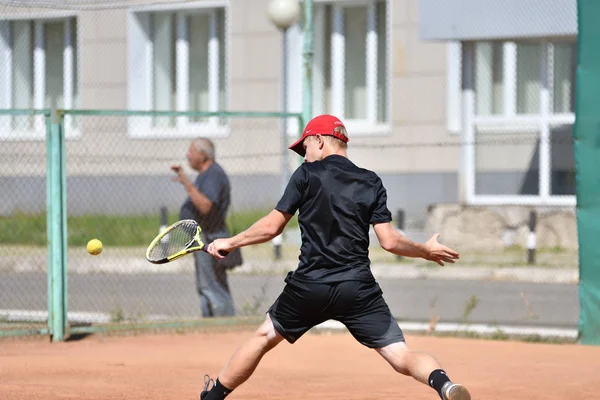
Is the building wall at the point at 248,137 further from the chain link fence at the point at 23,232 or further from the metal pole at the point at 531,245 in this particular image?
the metal pole at the point at 531,245

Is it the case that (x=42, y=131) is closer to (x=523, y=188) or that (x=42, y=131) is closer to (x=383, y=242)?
(x=523, y=188)

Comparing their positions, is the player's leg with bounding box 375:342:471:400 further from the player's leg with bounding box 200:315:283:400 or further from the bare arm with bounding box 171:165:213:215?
the bare arm with bounding box 171:165:213:215

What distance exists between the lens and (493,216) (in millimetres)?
18875

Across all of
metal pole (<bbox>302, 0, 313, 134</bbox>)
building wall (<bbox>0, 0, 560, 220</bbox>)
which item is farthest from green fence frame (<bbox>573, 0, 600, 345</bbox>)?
building wall (<bbox>0, 0, 560, 220</bbox>)

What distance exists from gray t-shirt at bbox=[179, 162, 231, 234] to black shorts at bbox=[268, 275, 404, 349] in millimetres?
5064

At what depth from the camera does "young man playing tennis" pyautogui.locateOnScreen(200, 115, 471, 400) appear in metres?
6.99

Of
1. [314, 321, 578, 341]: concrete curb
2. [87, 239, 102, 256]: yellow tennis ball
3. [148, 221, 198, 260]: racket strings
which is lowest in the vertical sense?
[314, 321, 578, 341]: concrete curb

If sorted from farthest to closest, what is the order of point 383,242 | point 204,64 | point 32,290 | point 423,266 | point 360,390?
point 204,64
point 423,266
point 32,290
point 360,390
point 383,242

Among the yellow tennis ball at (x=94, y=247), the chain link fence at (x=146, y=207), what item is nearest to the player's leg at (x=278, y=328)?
the yellow tennis ball at (x=94, y=247)

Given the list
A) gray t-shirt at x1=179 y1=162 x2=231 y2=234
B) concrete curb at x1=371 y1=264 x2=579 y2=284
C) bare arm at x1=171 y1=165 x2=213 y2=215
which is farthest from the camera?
concrete curb at x1=371 y1=264 x2=579 y2=284

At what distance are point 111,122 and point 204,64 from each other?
7.12 ft

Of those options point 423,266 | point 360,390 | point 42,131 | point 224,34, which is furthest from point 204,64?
point 360,390

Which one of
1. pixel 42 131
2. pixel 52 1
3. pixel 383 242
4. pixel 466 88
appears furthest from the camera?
pixel 42 131

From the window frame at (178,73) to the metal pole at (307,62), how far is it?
1038 centimetres
